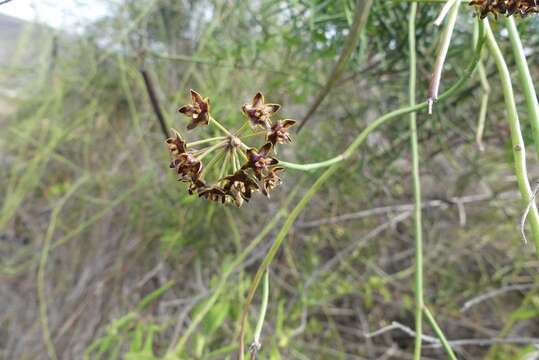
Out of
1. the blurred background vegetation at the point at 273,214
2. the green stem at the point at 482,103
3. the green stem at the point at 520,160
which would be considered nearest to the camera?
the green stem at the point at 520,160

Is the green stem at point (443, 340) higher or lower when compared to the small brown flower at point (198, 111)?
lower

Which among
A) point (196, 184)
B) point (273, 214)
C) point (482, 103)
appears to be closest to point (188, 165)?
point (196, 184)

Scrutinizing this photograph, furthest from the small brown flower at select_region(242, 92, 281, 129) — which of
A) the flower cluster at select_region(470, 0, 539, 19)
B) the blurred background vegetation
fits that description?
the blurred background vegetation

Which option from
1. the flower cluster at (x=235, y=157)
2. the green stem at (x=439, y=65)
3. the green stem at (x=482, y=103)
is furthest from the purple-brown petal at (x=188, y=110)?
the green stem at (x=482, y=103)

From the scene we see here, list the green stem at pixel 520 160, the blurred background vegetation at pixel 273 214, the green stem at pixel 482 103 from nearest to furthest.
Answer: the green stem at pixel 520 160 < the green stem at pixel 482 103 < the blurred background vegetation at pixel 273 214

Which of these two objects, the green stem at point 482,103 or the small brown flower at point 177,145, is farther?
the green stem at point 482,103

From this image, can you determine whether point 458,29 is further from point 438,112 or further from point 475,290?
point 475,290

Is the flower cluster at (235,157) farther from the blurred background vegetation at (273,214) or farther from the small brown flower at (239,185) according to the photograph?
the blurred background vegetation at (273,214)

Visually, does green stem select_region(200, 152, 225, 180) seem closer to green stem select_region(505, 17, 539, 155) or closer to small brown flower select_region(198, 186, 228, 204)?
small brown flower select_region(198, 186, 228, 204)
